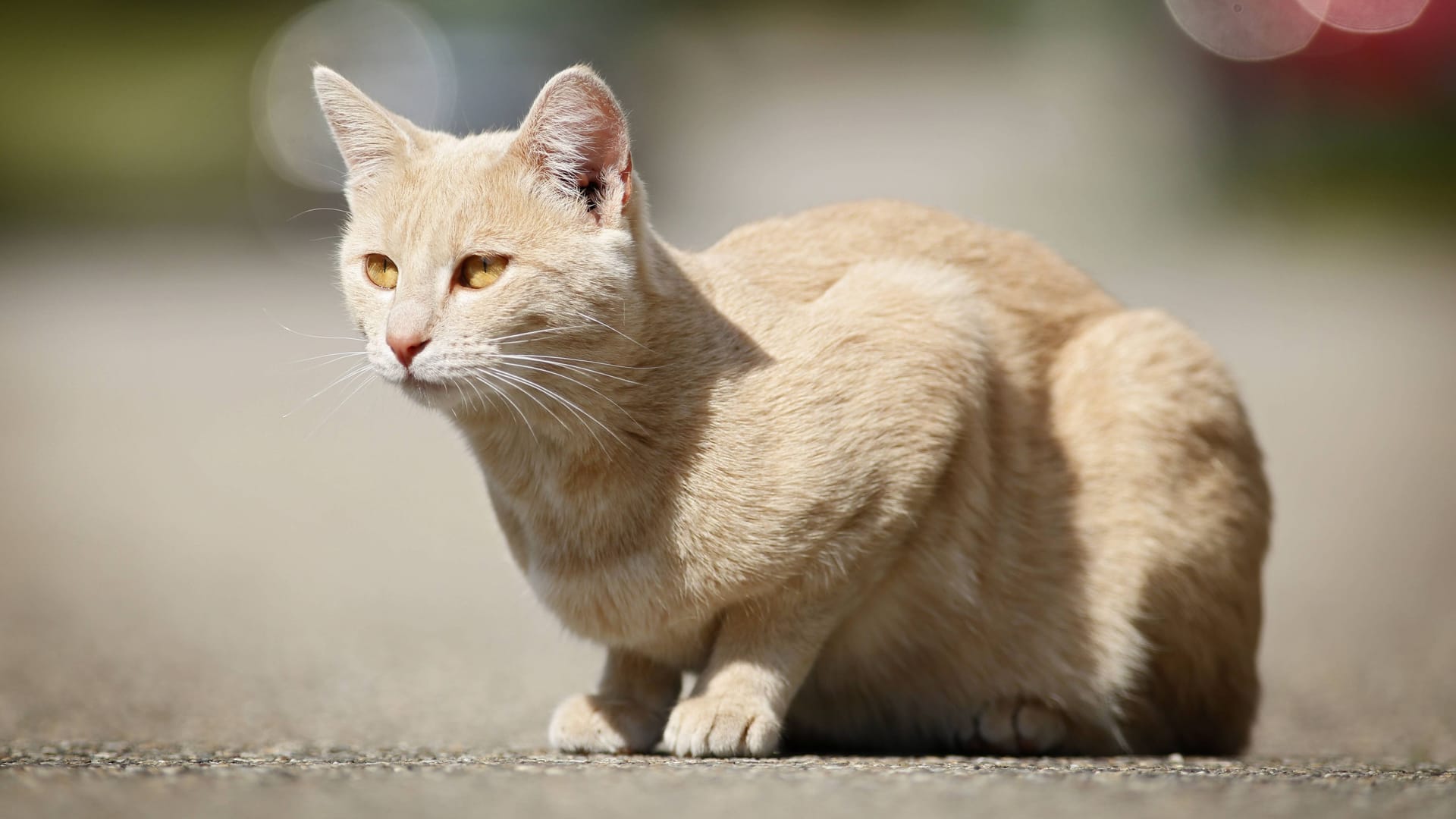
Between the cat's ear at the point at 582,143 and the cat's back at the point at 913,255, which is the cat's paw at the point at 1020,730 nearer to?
the cat's back at the point at 913,255

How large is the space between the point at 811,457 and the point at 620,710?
64cm

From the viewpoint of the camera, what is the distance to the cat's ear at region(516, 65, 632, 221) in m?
2.51

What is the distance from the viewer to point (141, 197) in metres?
15.4

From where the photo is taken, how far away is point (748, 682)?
2.60m

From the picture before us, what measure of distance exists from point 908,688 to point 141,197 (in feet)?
47.3

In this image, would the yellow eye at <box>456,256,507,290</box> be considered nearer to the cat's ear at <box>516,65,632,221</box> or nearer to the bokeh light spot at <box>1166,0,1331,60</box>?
the cat's ear at <box>516,65,632,221</box>

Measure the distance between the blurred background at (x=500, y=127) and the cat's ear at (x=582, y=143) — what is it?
1.94 feet

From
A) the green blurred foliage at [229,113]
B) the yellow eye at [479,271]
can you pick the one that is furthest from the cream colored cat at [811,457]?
the green blurred foliage at [229,113]

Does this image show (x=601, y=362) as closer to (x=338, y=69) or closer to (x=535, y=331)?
(x=535, y=331)

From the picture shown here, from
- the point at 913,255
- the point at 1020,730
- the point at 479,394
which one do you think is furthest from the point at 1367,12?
the point at 479,394

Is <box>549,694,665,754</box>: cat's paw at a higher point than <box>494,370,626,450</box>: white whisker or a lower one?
lower

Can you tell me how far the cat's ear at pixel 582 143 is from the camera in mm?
2512

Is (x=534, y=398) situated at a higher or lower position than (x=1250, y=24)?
lower

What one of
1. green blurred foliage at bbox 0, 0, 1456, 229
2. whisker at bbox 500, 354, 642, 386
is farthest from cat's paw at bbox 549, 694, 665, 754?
green blurred foliage at bbox 0, 0, 1456, 229
